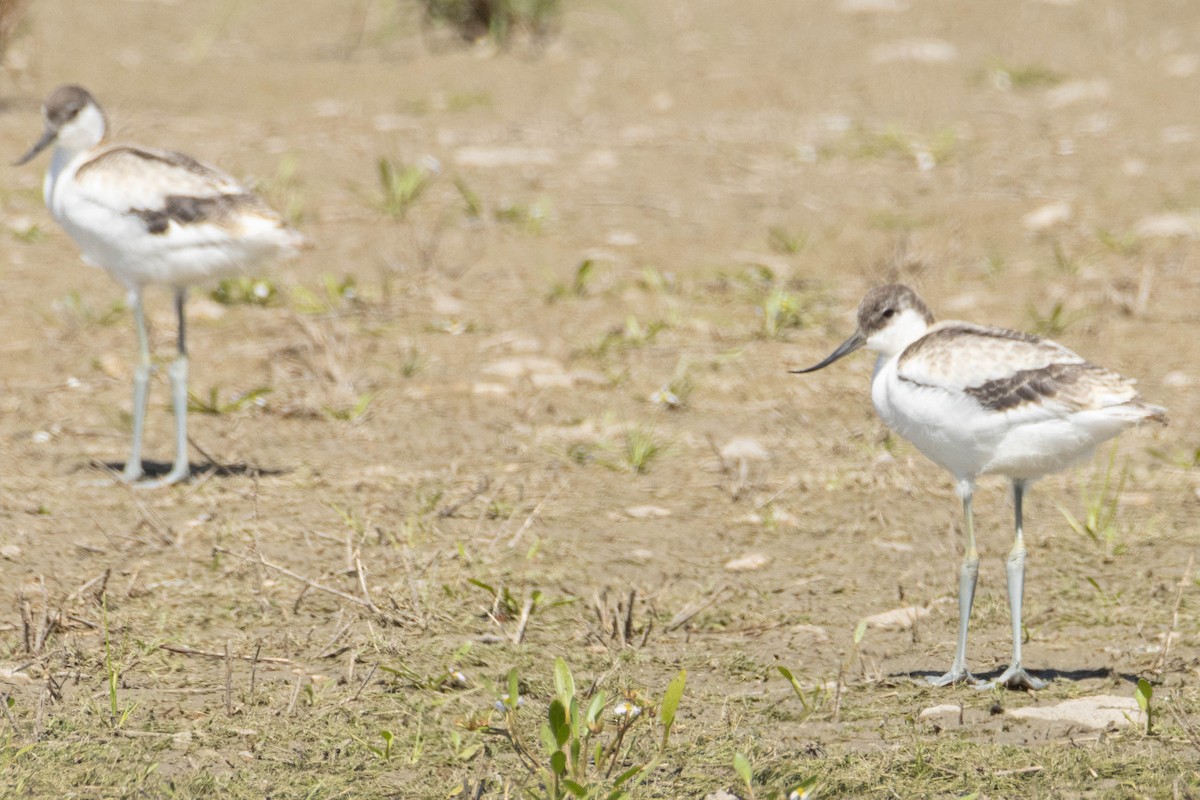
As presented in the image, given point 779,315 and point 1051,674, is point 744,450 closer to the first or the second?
point 779,315

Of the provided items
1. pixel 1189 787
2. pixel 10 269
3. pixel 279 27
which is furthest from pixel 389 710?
pixel 279 27

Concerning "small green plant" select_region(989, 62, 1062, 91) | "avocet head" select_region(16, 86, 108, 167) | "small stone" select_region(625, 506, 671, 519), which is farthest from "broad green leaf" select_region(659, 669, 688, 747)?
"small green plant" select_region(989, 62, 1062, 91)

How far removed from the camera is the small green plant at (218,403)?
6.13 metres

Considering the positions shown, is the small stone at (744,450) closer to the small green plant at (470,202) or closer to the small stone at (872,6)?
the small green plant at (470,202)

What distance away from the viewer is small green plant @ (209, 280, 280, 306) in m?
7.29

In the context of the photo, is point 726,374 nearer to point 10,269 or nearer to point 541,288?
point 541,288

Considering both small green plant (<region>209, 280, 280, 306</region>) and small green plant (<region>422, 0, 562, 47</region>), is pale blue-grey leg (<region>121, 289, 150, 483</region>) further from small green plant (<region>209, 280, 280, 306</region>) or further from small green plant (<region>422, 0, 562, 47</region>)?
small green plant (<region>422, 0, 562, 47</region>)

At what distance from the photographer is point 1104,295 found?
286 inches

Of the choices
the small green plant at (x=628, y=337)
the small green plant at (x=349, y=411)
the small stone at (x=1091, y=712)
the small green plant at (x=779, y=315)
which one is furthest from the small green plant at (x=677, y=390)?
the small stone at (x=1091, y=712)

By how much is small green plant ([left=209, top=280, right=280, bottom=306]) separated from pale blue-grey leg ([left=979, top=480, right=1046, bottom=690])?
4.17 m

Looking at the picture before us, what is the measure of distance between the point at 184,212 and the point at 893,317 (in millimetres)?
2528

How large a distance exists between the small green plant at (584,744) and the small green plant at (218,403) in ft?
9.46

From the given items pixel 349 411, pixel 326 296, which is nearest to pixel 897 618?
pixel 349 411

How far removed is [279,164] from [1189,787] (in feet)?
21.6
